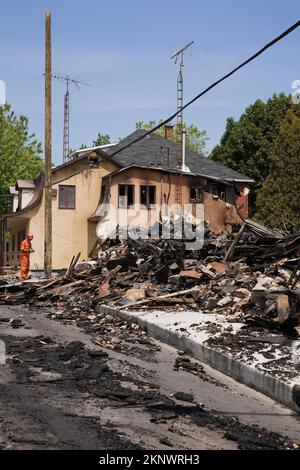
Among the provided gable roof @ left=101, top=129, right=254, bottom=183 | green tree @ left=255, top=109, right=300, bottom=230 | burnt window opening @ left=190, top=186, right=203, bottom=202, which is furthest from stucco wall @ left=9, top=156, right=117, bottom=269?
green tree @ left=255, top=109, right=300, bottom=230

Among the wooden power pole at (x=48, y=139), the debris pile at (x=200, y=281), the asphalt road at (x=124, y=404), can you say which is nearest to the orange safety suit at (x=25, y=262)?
the wooden power pole at (x=48, y=139)

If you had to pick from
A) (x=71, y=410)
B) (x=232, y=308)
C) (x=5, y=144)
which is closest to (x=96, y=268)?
(x=232, y=308)

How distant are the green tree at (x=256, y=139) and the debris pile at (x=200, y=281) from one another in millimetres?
31783

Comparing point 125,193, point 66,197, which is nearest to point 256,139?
point 125,193

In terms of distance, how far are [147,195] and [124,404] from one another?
33695 millimetres

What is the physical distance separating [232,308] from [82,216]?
28180 millimetres

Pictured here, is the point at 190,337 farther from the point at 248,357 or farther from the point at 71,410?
the point at 71,410

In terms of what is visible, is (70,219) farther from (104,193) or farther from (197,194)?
(197,194)

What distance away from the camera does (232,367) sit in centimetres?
793

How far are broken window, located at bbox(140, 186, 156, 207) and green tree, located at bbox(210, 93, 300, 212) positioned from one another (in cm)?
1392

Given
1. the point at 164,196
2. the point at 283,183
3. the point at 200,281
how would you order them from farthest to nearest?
the point at 283,183 < the point at 164,196 < the point at 200,281

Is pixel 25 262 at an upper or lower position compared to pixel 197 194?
lower

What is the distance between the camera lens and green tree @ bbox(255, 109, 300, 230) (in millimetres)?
44438

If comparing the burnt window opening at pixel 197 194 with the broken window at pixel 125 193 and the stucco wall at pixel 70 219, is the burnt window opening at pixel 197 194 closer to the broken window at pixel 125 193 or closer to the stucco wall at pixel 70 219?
the broken window at pixel 125 193
